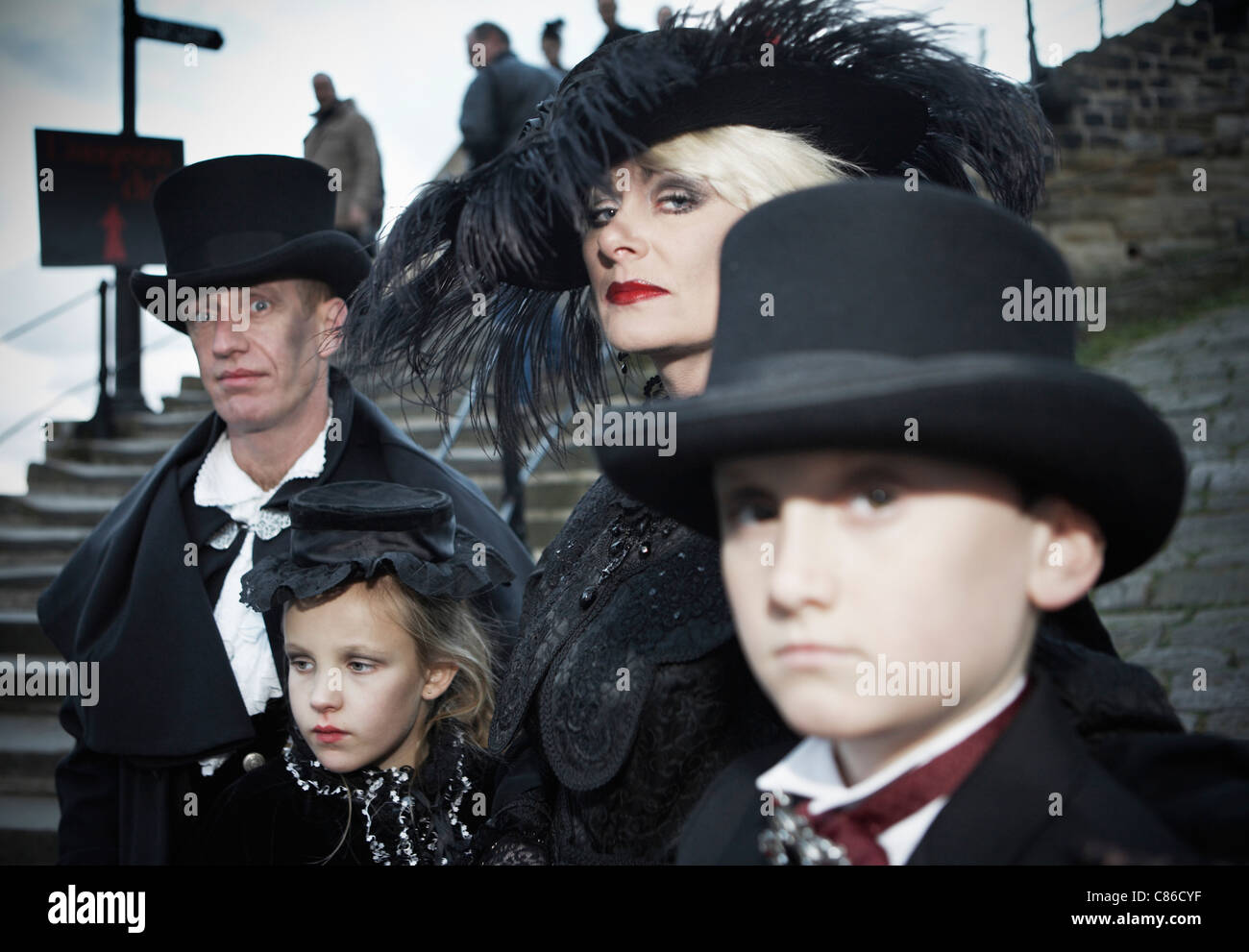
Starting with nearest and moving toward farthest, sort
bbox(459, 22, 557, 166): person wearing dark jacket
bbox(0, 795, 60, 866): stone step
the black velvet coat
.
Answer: the black velvet coat, bbox(0, 795, 60, 866): stone step, bbox(459, 22, 557, 166): person wearing dark jacket

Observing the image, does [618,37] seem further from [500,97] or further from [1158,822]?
[500,97]

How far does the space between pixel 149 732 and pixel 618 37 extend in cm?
193

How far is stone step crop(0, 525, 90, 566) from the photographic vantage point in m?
6.43

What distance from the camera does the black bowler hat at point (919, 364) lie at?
112cm

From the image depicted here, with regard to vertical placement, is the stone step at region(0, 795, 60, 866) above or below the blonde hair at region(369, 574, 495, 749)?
below

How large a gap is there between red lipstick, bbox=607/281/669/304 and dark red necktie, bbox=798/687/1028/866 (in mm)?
917

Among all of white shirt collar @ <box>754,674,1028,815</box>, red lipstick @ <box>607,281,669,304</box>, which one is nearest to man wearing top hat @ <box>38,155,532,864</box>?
red lipstick @ <box>607,281,669,304</box>

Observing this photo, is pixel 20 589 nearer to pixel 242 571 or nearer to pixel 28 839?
pixel 28 839

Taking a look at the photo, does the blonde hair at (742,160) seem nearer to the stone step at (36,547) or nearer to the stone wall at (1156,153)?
the stone step at (36,547)

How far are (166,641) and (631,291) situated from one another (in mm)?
1625

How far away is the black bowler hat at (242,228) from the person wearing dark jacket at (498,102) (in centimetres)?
410

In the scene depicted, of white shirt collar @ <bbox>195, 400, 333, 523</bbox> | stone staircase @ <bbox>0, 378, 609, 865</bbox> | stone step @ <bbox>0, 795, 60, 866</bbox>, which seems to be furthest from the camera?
stone staircase @ <bbox>0, 378, 609, 865</bbox>

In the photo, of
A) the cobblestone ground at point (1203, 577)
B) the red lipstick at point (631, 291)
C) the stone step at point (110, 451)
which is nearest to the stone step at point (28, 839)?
the stone step at point (110, 451)

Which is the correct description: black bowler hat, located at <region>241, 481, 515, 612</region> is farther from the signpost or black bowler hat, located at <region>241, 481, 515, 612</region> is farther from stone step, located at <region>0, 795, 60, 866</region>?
the signpost
